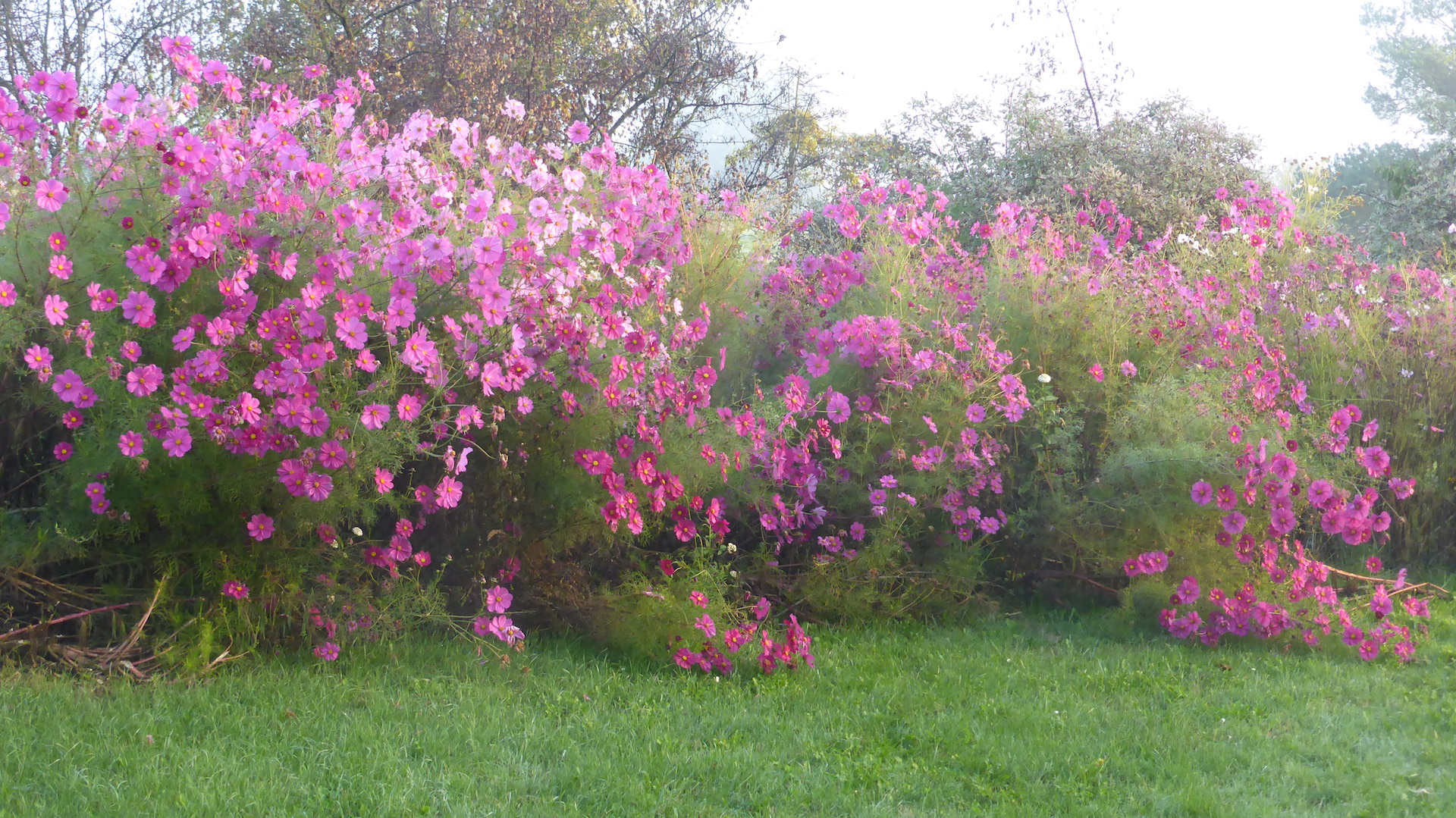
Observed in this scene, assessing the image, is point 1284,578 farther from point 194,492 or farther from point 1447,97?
point 1447,97

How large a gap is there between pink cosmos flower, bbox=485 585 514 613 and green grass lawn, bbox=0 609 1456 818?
Result: 0.77 ft

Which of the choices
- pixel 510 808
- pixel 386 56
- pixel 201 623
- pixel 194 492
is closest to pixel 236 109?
pixel 194 492

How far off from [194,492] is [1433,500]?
594cm

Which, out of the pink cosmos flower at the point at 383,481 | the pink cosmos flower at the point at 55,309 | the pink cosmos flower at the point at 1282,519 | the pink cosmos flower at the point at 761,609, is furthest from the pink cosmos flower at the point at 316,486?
the pink cosmos flower at the point at 1282,519

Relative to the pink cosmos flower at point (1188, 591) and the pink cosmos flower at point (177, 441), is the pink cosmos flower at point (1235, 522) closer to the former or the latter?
A: the pink cosmos flower at point (1188, 591)

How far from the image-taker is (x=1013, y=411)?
185 inches

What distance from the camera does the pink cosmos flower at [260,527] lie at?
3.37m

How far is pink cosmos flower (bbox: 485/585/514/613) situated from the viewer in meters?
3.74

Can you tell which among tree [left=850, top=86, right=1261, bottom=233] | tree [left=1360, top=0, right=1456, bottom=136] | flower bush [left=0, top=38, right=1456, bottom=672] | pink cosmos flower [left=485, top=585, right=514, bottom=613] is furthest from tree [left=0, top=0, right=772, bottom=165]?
tree [left=1360, top=0, right=1456, bottom=136]

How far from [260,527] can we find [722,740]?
1.51 m

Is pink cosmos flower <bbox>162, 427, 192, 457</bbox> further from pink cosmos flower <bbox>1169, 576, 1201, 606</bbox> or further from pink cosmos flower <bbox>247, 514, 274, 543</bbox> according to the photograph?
pink cosmos flower <bbox>1169, 576, 1201, 606</bbox>

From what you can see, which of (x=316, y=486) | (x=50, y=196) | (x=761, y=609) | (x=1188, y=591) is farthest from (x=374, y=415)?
(x=1188, y=591)

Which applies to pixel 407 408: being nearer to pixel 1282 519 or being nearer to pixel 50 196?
pixel 50 196

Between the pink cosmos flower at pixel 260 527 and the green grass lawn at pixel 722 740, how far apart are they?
0.47 metres
